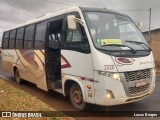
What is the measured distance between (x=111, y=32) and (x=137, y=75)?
1.40 metres

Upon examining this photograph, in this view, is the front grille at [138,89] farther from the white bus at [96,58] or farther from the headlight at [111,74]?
the headlight at [111,74]

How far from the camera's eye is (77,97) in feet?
24.1

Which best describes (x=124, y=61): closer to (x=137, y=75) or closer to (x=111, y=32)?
(x=137, y=75)

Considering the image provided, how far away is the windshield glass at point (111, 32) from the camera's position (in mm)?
6676

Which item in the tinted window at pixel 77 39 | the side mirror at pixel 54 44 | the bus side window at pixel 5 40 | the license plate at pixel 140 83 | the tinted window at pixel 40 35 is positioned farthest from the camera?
the bus side window at pixel 5 40

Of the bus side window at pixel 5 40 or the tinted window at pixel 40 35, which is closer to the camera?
the tinted window at pixel 40 35

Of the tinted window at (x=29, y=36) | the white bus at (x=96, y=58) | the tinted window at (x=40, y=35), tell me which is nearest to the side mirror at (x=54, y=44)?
the white bus at (x=96, y=58)

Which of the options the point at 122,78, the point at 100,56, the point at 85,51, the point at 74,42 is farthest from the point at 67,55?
the point at 122,78

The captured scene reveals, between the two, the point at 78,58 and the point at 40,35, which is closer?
the point at 78,58

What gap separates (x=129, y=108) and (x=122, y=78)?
160 cm

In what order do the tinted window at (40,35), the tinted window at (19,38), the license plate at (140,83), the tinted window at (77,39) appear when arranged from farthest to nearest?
the tinted window at (19,38)
the tinted window at (40,35)
the tinted window at (77,39)
the license plate at (140,83)

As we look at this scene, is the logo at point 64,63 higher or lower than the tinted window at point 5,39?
lower

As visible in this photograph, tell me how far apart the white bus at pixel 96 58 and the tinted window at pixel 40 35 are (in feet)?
0.15

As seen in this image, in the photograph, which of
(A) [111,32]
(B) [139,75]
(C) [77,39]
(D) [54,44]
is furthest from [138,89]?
(D) [54,44]
